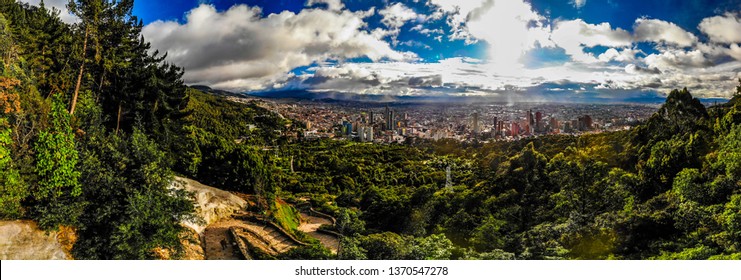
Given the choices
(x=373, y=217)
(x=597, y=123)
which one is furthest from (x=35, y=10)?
(x=597, y=123)

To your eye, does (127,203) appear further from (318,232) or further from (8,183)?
(318,232)

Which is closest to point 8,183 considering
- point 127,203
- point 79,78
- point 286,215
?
point 127,203

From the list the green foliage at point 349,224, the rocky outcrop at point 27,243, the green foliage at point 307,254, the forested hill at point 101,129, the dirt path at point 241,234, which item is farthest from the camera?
the green foliage at point 349,224

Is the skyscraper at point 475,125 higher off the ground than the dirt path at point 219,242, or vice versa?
the skyscraper at point 475,125

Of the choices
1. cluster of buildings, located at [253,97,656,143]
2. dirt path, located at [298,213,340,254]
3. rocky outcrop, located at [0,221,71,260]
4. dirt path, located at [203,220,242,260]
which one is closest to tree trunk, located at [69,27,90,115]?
rocky outcrop, located at [0,221,71,260]

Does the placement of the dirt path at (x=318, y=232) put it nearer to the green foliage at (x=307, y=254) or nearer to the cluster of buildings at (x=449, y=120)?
the green foliage at (x=307, y=254)

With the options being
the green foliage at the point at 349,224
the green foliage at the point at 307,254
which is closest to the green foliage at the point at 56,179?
the green foliage at the point at 307,254
